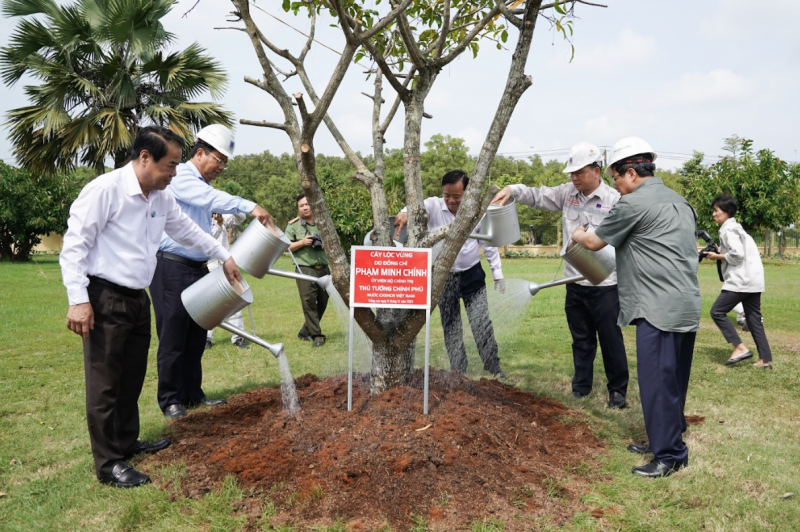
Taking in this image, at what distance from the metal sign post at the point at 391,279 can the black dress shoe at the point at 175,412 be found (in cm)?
153

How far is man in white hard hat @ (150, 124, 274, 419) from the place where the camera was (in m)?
4.43

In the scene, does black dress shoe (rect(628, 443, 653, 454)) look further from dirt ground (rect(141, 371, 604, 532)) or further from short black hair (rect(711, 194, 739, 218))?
short black hair (rect(711, 194, 739, 218))

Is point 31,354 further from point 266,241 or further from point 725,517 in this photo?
point 725,517

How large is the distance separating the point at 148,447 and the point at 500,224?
9.48 ft

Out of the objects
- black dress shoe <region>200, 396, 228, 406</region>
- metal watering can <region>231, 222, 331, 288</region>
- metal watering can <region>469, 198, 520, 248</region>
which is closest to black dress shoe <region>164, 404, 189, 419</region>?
black dress shoe <region>200, 396, 228, 406</region>

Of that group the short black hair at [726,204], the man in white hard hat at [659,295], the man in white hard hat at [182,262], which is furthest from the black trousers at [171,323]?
the short black hair at [726,204]

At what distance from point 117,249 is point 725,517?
3.48m

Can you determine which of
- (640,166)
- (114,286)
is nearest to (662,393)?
(640,166)

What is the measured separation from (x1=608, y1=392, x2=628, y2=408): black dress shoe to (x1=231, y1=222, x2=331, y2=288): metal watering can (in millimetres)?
2603

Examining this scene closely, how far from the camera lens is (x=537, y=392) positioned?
5.39m

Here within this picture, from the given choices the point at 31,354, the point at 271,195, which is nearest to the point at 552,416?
the point at 31,354

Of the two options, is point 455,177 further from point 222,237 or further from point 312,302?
point 222,237

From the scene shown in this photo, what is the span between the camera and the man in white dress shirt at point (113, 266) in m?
3.26

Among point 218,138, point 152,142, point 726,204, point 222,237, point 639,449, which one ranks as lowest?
point 639,449
